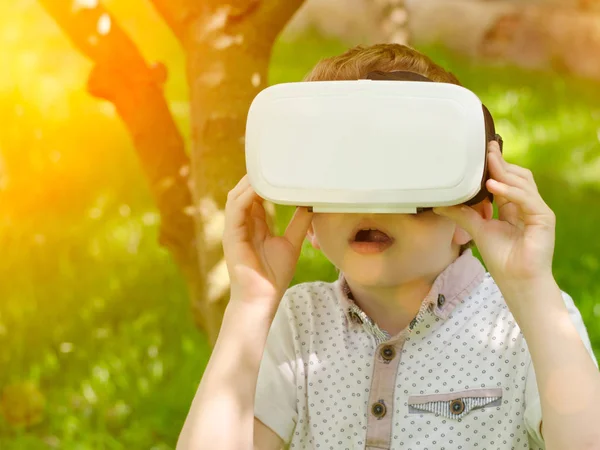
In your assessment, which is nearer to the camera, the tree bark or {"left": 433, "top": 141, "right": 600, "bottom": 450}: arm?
{"left": 433, "top": 141, "right": 600, "bottom": 450}: arm

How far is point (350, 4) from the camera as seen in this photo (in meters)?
2.55

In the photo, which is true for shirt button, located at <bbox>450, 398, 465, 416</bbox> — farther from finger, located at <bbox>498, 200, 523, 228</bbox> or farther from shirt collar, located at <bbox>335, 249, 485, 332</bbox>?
finger, located at <bbox>498, 200, 523, 228</bbox>

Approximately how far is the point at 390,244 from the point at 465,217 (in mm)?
100

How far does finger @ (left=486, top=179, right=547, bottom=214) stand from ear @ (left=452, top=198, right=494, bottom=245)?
83 mm

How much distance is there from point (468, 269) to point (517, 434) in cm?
23

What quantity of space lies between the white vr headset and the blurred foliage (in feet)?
3.72

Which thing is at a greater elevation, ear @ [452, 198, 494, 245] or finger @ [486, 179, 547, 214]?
finger @ [486, 179, 547, 214]

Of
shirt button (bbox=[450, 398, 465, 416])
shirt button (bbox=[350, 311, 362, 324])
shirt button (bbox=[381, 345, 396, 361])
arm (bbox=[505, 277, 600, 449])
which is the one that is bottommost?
shirt button (bbox=[450, 398, 465, 416])

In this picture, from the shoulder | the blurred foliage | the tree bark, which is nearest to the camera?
the shoulder

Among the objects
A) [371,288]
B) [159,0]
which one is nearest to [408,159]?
[371,288]

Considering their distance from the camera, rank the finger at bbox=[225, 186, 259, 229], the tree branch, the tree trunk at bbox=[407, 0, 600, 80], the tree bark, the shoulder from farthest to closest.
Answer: the tree trunk at bbox=[407, 0, 600, 80] → the tree branch → the tree bark → the shoulder → the finger at bbox=[225, 186, 259, 229]

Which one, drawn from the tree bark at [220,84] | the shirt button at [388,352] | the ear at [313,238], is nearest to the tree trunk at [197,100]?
the tree bark at [220,84]

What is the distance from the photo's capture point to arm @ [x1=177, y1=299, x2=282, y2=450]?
1.22 m

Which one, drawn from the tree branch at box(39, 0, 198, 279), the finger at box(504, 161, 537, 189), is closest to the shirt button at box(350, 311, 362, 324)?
the finger at box(504, 161, 537, 189)
